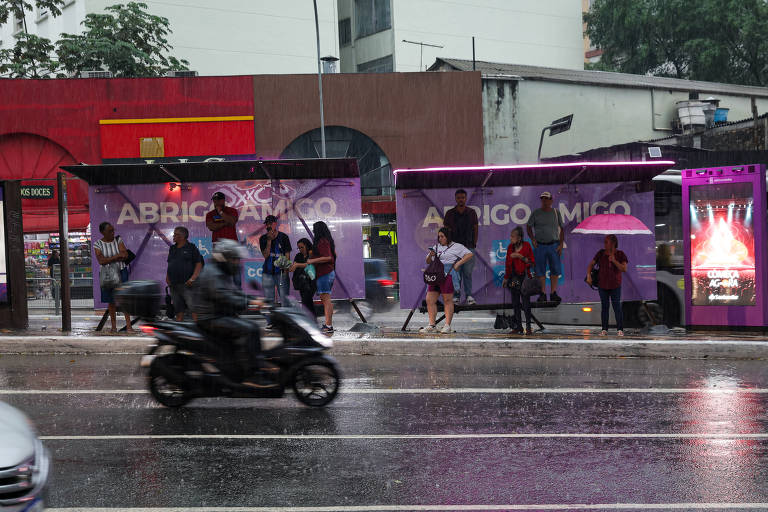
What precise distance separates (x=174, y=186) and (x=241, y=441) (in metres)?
8.80

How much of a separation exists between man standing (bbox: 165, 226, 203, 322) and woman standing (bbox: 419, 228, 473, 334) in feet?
12.4

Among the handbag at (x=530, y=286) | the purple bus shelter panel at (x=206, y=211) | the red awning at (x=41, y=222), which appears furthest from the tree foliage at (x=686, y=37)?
the purple bus shelter panel at (x=206, y=211)

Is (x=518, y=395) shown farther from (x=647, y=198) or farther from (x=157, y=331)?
(x=647, y=198)

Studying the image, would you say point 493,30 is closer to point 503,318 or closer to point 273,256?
point 503,318

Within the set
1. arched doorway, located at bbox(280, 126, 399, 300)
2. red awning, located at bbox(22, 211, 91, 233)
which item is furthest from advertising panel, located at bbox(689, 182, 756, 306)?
arched doorway, located at bbox(280, 126, 399, 300)

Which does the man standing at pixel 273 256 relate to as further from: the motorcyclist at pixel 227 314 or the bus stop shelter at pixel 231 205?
the motorcyclist at pixel 227 314

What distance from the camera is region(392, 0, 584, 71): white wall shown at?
42.2 m

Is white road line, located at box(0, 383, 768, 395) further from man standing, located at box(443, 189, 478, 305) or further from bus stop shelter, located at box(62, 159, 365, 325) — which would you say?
bus stop shelter, located at box(62, 159, 365, 325)

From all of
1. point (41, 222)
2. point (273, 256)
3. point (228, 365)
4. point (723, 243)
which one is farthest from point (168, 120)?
point (228, 365)

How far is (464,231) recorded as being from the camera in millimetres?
13812

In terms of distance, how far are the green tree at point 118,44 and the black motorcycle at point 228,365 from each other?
28.8 meters

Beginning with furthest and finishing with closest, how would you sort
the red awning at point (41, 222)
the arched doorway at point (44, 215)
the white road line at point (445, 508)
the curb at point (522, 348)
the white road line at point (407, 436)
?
1. the red awning at point (41, 222)
2. the arched doorway at point (44, 215)
3. the curb at point (522, 348)
4. the white road line at point (407, 436)
5. the white road line at point (445, 508)

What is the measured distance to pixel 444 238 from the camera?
1309 cm

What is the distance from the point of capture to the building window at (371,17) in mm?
42250
